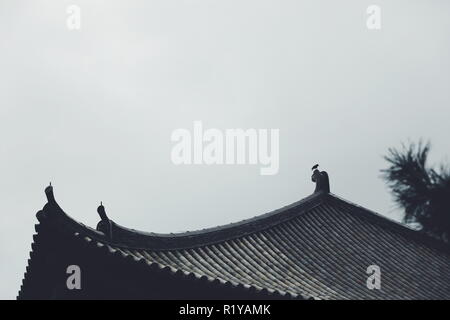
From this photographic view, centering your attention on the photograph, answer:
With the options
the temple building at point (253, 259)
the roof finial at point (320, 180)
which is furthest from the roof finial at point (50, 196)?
the roof finial at point (320, 180)

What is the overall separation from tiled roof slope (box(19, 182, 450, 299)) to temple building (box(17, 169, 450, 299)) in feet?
0.08

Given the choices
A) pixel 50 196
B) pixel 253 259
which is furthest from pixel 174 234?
pixel 50 196

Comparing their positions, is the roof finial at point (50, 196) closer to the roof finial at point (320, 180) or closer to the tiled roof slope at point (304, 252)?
the tiled roof slope at point (304, 252)

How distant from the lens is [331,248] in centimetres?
1742

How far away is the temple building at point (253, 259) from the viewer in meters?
13.1

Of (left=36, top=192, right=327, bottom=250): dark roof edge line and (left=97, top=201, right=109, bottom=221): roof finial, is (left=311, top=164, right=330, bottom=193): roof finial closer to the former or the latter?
(left=36, top=192, right=327, bottom=250): dark roof edge line

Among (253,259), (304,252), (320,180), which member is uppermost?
(320,180)

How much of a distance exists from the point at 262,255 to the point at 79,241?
429 cm

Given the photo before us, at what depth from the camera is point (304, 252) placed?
16.8 m

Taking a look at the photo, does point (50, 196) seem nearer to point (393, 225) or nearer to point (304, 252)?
point (304, 252)

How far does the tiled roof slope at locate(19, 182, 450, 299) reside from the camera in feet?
44.9

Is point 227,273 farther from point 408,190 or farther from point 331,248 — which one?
point 408,190

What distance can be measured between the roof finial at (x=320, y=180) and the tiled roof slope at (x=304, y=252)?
304 millimetres

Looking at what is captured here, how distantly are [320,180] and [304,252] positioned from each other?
160 inches
